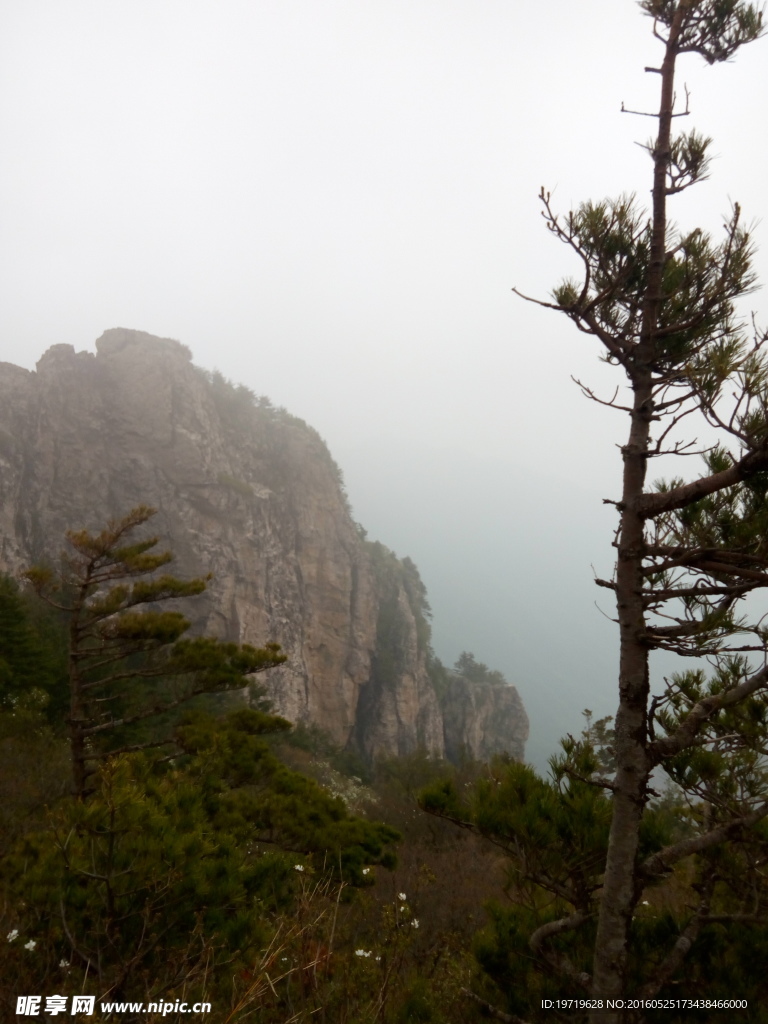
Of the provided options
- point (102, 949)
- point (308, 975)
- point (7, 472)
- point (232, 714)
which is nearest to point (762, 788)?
point (308, 975)

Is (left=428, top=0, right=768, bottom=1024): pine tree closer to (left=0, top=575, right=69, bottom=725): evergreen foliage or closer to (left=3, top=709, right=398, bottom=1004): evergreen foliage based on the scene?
(left=3, top=709, right=398, bottom=1004): evergreen foliage

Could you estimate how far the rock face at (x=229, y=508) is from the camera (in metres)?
26.3

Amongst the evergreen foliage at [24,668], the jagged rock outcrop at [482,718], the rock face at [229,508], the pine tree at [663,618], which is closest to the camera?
the pine tree at [663,618]

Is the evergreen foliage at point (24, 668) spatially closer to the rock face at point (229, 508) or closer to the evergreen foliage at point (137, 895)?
the evergreen foliage at point (137, 895)

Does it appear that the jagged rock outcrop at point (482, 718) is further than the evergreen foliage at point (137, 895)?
Yes

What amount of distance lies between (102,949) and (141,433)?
28.1 m

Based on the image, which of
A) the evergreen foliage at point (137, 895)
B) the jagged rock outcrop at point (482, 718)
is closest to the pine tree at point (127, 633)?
the evergreen foliage at point (137, 895)

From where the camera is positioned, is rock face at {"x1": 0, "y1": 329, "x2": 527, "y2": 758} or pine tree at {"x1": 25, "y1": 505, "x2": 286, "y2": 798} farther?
rock face at {"x1": 0, "y1": 329, "x2": 527, "y2": 758}

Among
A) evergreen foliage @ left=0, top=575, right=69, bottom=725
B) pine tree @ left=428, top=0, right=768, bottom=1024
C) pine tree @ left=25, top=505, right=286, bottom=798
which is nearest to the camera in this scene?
pine tree @ left=428, top=0, right=768, bottom=1024

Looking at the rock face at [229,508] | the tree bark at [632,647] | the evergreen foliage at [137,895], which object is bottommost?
the evergreen foliage at [137,895]

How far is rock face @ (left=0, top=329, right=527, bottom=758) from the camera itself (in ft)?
86.3

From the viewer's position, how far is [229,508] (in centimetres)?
2883

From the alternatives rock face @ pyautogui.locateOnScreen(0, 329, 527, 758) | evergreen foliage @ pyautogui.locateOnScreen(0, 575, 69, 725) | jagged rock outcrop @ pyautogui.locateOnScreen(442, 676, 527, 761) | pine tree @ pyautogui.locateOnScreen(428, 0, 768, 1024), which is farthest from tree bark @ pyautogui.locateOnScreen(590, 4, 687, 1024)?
jagged rock outcrop @ pyautogui.locateOnScreen(442, 676, 527, 761)

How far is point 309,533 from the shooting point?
108 feet
